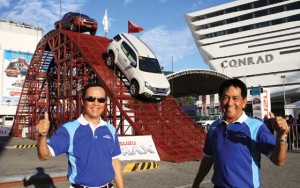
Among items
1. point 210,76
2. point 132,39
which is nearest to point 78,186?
point 132,39

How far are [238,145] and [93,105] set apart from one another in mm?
1470

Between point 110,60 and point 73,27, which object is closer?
point 110,60

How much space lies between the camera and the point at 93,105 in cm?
340

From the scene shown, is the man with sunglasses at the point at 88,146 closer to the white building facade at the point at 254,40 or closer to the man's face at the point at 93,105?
the man's face at the point at 93,105

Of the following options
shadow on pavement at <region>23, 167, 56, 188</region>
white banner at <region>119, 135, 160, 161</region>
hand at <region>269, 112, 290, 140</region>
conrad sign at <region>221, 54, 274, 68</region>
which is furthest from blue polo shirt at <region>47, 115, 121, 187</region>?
conrad sign at <region>221, 54, 274, 68</region>

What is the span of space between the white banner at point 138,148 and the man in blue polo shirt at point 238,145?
969 cm

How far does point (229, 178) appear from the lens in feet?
9.45

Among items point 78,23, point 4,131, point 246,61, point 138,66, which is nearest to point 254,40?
point 246,61

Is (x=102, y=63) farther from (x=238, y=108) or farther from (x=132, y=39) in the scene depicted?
(x=238, y=108)

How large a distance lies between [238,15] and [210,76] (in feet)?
190

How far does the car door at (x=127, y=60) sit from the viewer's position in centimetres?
1748

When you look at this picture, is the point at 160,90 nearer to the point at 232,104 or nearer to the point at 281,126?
the point at 232,104

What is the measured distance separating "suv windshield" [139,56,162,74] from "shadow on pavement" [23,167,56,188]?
29.9 feet

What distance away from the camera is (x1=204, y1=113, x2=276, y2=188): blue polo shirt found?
9.37 ft
